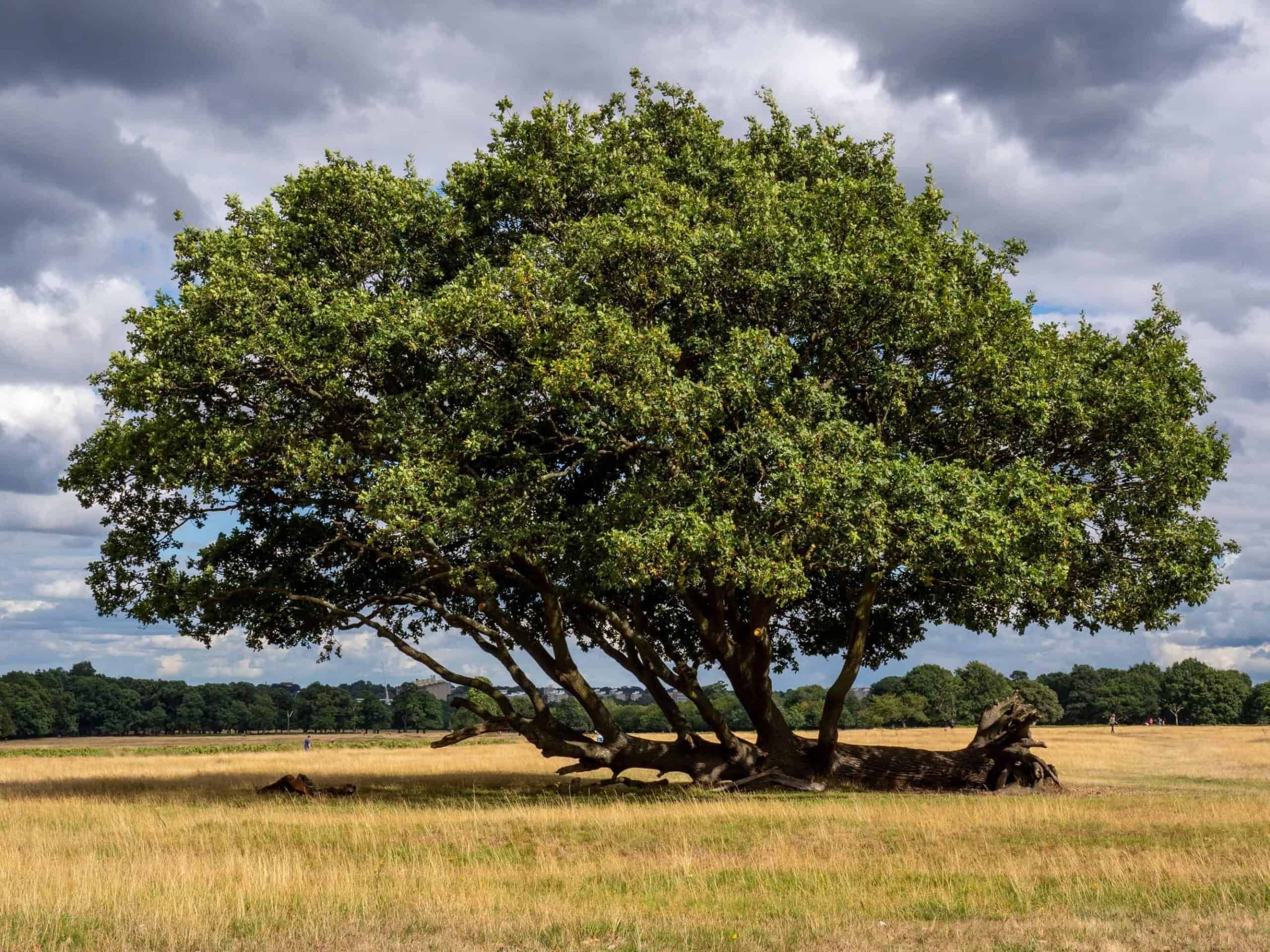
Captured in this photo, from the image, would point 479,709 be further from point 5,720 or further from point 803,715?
point 5,720

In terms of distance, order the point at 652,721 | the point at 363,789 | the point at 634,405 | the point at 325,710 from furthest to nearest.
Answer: the point at 325,710 → the point at 652,721 → the point at 363,789 → the point at 634,405

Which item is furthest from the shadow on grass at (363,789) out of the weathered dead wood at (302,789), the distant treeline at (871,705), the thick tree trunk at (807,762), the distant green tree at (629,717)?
the distant green tree at (629,717)

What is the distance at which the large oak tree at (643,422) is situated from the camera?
2386 cm

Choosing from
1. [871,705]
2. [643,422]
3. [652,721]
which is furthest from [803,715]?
[643,422]

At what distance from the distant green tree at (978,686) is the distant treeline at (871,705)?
18 cm

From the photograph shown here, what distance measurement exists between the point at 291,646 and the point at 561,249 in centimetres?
1516

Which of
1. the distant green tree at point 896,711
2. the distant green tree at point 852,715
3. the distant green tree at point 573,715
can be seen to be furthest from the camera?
the distant green tree at point 852,715

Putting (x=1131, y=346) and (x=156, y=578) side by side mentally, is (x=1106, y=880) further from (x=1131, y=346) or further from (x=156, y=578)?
(x=156, y=578)

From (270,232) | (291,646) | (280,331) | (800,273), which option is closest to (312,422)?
(280,331)

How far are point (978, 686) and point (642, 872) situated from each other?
165843mm

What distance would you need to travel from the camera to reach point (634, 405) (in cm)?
2336

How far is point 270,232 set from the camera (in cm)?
2747

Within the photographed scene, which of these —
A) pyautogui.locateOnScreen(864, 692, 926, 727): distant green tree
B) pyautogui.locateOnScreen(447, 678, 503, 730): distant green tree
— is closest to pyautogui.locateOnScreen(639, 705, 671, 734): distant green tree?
pyautogui.locateOnScreen(447, 678, 503, 730): distant green tree

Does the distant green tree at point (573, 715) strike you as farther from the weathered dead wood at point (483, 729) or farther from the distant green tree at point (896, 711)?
the weathered dead wood at point (483, 729)
